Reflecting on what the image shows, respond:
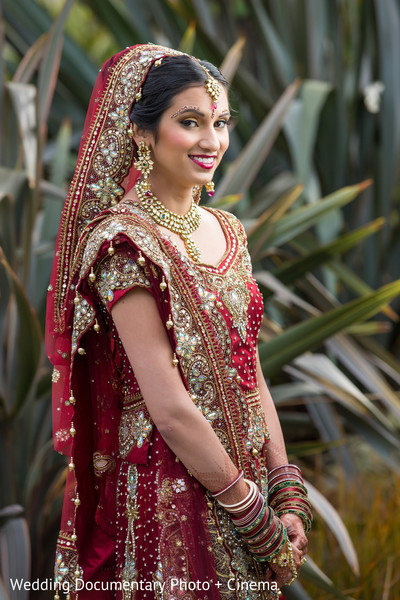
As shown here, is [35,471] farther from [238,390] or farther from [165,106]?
[165,106]

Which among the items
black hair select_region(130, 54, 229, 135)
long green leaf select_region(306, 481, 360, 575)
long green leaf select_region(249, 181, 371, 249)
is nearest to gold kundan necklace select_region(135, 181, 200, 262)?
black hair select_region(130, 54, 229, 135)

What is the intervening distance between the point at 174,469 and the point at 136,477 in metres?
0.08

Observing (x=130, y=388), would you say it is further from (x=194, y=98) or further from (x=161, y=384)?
(x=194, y=98)

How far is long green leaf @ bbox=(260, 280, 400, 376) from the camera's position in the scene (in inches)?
92.6

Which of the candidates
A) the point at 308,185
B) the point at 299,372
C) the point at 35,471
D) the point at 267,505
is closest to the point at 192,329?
the point at 267,505

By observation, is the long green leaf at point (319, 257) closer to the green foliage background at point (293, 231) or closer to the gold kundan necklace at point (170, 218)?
the green foliage background at point (293, 231)

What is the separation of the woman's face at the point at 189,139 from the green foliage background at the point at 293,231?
1.16ft

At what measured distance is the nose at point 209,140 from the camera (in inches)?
58.6

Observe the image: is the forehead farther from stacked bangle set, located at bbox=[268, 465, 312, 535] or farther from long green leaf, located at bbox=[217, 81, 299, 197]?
long green leaf, located at bbox=[217, 81, 299, 197]

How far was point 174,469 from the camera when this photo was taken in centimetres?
149

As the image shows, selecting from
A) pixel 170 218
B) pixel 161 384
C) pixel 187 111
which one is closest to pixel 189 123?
pixel 187 111

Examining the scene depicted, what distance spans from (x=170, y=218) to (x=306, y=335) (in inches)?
→ 36.0

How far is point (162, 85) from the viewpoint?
1477 mm

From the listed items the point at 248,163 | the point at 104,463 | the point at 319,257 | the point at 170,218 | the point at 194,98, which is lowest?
the point at 104,463
